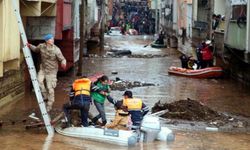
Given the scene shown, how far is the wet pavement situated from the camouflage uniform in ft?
3.17

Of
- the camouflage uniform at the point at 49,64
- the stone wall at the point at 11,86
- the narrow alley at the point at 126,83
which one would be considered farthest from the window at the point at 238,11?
the camouflage uniform at the point at 49,64

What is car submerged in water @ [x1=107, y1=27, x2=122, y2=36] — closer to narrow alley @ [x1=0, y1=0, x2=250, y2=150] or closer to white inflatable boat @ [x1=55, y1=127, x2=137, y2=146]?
narrow alley @ [x1=0, y1=0, x2=250, y2=150]

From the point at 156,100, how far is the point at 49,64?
6117 mm

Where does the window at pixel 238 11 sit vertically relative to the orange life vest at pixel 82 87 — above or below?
above

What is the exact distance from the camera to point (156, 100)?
57.8ft

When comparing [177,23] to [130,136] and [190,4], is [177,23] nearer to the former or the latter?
[190,4]

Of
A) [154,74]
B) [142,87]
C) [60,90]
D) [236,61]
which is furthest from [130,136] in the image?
[154,74]

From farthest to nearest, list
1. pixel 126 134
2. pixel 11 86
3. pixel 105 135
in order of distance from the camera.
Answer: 1. pixel 11 86
2. pixel 105 135
3. pixel 126 134

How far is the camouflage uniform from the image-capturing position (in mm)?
11992

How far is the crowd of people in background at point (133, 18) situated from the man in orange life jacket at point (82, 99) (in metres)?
60.3

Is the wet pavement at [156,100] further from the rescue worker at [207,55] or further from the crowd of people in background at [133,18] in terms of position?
the crowd of people in background at [133,18]

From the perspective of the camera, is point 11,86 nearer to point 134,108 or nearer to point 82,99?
point 82,99

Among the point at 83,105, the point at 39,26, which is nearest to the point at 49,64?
the point at 83,105

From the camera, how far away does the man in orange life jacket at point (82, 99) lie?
10945 millimetres
